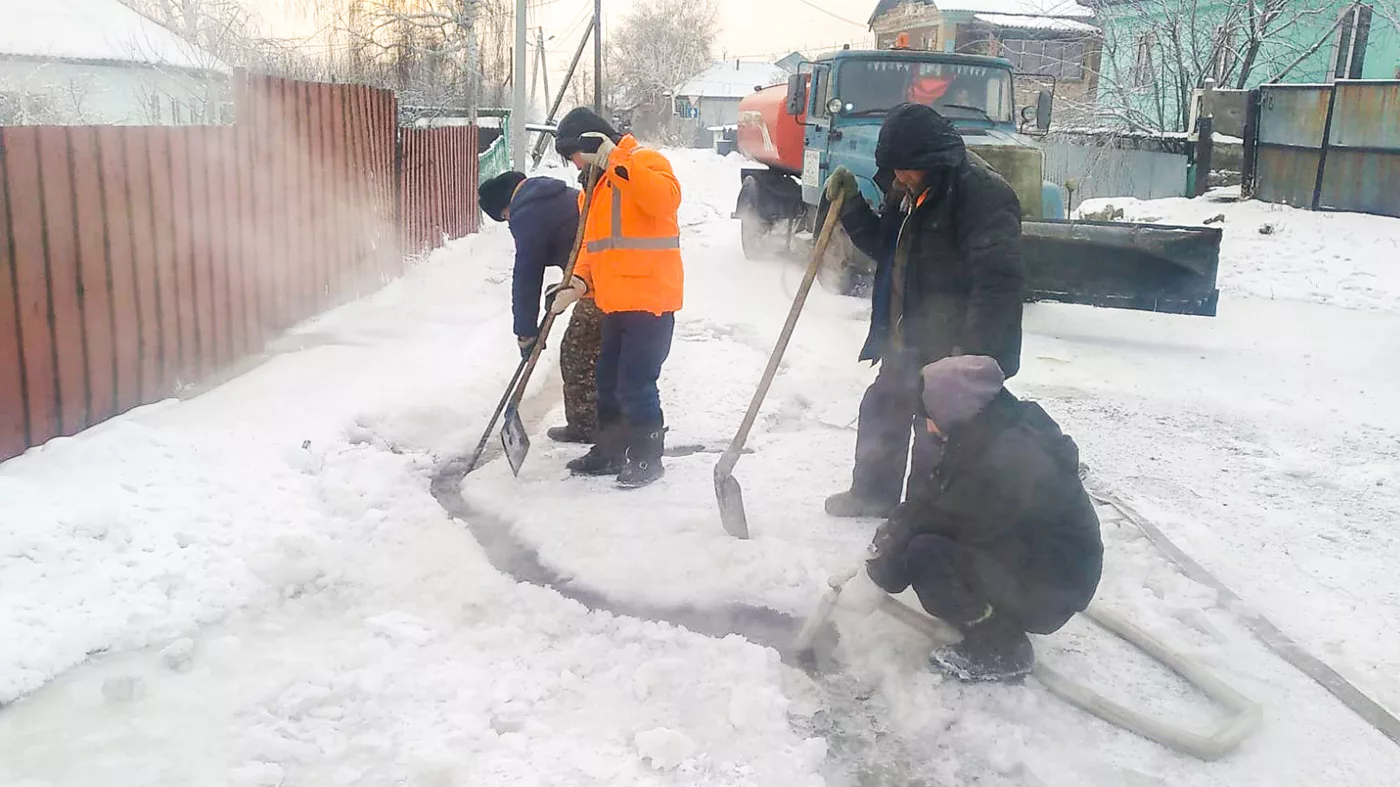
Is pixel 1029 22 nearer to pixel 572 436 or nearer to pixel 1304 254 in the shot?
pixel 1304 254

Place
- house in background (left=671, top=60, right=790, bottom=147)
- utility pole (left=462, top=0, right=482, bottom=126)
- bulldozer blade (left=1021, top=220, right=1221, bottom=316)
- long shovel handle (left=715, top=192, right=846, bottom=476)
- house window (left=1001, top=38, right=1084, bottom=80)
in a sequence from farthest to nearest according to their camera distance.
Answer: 1. house in background (left=671, top=60, right=790, bottom=147)
2. house window (left=1001, top=38, right=1084, bottom=80)
3. utility pole (left=462, top=0, right=482, bottom=126)
4. bulldozer blade (left=1021, top=220, right=1221, bottom=316)
5. long shovel handle (left=715, top=192, right=846, bottom=476)

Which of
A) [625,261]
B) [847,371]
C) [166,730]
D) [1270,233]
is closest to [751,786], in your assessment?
[166,730]

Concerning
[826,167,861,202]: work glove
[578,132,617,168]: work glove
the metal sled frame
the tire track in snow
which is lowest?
the tire track in snow

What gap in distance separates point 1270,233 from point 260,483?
480 inches

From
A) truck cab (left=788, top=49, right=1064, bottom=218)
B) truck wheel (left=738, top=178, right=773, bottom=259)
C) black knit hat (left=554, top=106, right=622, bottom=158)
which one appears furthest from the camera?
truck wheel (left=738, top=178, right=773, bottom=259)

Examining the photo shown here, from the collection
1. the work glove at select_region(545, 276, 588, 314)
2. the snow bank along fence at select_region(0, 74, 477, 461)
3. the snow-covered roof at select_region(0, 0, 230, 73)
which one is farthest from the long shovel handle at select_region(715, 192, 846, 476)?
the snow-covered roof at select_region(0, 0, 230, 73)

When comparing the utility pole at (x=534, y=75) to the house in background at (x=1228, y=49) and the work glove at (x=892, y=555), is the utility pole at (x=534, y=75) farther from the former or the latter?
the work glove at (x=892, y=555)

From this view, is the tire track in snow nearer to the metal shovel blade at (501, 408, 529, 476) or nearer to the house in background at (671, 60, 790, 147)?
the metal shovel blade at (501, 408, 529, 476)

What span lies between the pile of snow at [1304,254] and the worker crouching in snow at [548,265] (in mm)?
7328

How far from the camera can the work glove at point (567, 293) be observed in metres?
4.57

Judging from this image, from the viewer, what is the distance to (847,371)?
22.5 ft

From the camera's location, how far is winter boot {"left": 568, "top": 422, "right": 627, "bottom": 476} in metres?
4.73

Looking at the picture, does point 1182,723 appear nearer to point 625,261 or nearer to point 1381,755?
point 1381,755

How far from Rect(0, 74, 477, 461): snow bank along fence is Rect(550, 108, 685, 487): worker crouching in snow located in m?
2.13
